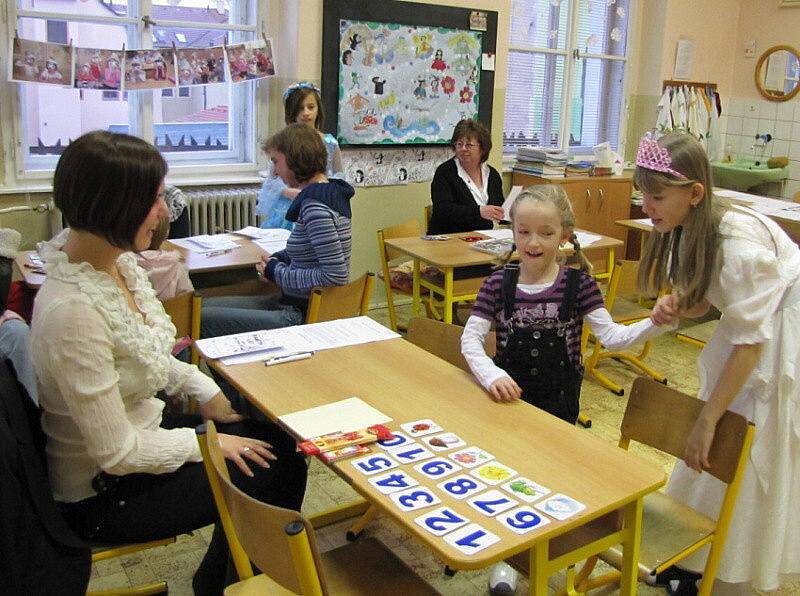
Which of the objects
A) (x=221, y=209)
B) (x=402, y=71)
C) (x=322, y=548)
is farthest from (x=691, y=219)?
(x=402, y=71)

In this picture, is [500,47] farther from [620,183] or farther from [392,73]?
[620,183]

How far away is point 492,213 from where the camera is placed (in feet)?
14.6

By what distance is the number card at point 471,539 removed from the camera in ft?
4.30

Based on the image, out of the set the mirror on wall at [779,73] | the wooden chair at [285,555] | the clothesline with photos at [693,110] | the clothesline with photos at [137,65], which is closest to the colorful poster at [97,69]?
the clothesline with photos at [137,65]

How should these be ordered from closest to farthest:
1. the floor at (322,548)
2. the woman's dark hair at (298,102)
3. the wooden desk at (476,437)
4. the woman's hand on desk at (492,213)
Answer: the wooden desk at (476,437), the floor at (322,548), the woman's dark hair at (298,102), the woman's hand on desk at (492,213)

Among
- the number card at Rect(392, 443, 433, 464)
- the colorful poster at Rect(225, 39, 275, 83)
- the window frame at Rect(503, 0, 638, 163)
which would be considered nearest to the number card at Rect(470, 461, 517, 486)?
the number card at Rect(392, 443, 433, 464)

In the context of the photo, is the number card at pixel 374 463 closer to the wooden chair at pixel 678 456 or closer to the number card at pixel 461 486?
the number card at pixel 461 486

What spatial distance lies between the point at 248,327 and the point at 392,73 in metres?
2.58

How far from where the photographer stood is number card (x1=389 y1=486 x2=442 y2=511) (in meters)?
1.43

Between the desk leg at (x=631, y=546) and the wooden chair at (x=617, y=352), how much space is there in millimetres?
2061

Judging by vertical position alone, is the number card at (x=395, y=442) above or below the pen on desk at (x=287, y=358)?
below

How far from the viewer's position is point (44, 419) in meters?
1.72

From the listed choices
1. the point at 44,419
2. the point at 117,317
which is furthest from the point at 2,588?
the point at 117,317

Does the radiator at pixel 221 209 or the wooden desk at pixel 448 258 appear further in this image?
the radiator at pixel 221 209
